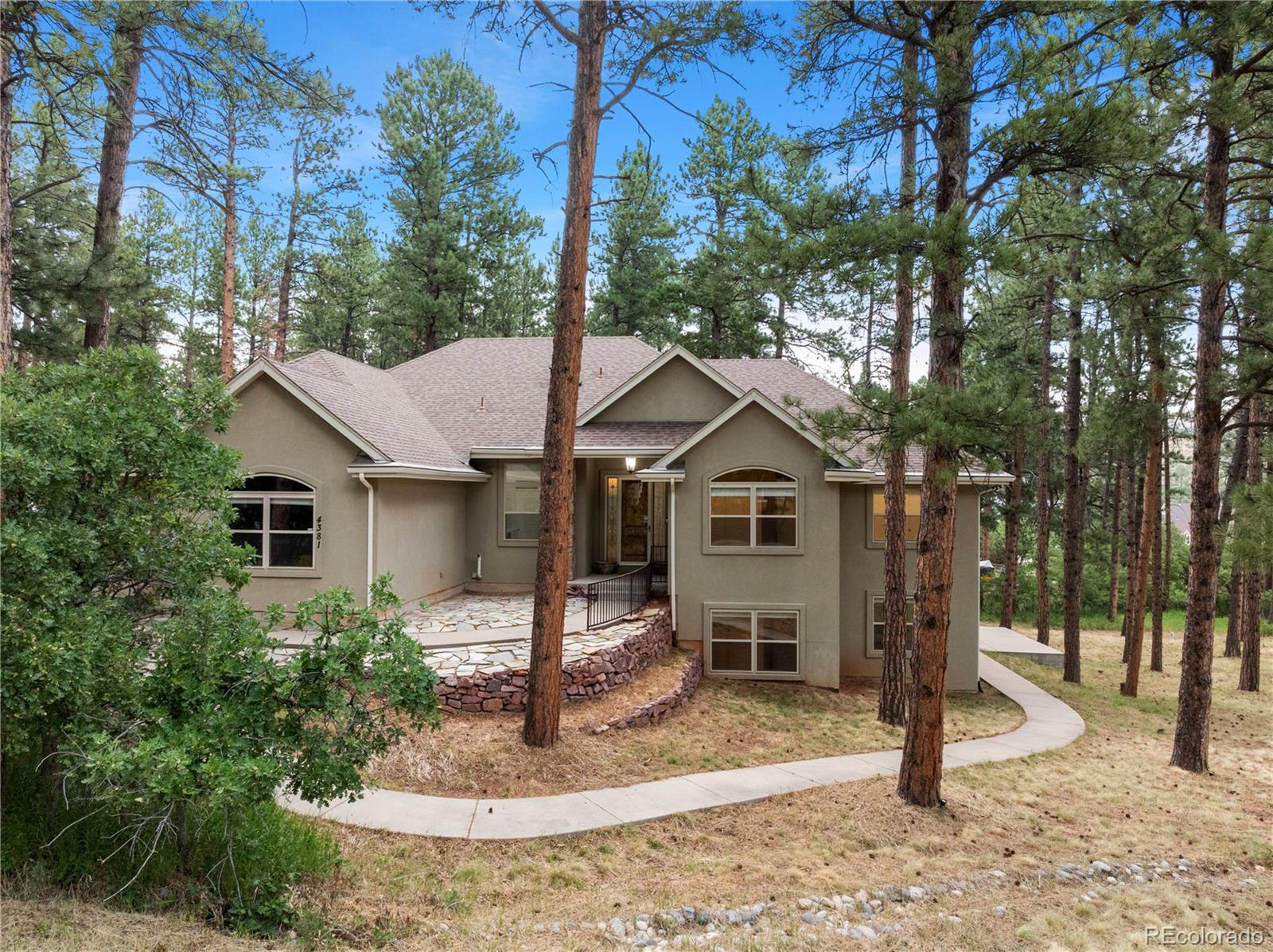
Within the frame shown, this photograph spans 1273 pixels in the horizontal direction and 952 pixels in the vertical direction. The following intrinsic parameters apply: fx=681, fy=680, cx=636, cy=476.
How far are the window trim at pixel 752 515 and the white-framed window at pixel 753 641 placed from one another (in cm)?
113

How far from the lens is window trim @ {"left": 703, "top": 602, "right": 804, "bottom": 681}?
42.4ft

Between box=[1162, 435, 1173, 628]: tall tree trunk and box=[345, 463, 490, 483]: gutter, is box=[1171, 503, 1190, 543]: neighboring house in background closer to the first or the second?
box=[1162, 435, 1173, 628]: tall tree trunk

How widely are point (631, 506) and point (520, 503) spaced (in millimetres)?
2728

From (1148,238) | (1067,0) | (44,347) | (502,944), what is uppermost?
(1067,0)

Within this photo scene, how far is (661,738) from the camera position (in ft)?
30.4

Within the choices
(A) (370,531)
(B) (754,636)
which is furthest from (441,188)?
(B) (754,636)

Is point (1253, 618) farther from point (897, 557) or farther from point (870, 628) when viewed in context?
point (897, 557)

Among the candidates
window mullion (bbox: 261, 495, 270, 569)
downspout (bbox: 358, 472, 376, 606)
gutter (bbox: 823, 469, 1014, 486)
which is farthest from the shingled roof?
window mullion (bbox: 261, 495, 270, 569)

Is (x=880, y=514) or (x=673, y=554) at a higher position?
(x=880, y=514)

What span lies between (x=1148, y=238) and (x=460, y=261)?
2200 centimetres

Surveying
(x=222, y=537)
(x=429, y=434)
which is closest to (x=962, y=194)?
(x=222, y=537)

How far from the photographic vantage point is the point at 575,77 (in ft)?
27.5

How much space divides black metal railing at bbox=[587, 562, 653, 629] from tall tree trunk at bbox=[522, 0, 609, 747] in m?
3.35

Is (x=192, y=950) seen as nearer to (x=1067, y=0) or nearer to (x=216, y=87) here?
(x=216, y=87)
